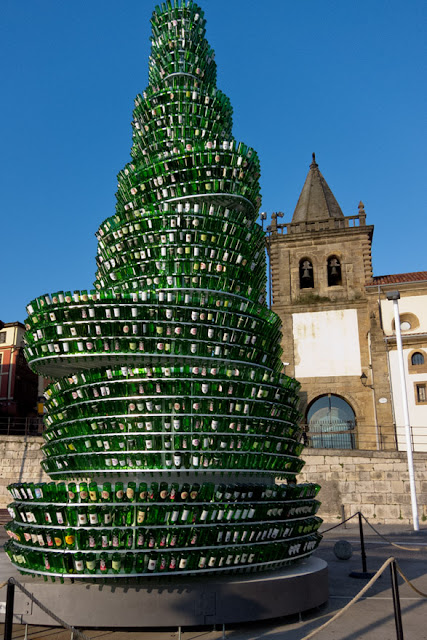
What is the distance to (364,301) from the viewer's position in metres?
35.9

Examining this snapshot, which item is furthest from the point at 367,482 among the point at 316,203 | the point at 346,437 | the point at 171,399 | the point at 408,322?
the point at 316,203

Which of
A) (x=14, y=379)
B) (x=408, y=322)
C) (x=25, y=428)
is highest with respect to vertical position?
(x=408, y=322)

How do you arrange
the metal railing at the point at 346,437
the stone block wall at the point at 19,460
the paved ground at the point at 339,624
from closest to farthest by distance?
the paved ground at the point at 339,624 → the stone block wall at the point at 19,460 → the metal railing at the point at 346,437

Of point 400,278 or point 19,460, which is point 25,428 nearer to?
point 19,460

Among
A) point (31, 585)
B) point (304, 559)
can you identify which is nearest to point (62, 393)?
point (31, 585)

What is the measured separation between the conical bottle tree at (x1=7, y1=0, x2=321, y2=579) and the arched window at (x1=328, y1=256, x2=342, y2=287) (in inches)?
1133

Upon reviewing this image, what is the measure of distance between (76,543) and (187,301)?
3.18 metres

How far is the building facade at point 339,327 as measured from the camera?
106 ft

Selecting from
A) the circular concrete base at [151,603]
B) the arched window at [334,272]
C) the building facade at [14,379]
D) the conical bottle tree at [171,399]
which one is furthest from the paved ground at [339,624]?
the arched window at [334,272]

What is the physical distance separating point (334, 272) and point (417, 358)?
26.6ft

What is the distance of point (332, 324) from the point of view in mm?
36062

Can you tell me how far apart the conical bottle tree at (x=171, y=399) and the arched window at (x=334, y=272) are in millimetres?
28782

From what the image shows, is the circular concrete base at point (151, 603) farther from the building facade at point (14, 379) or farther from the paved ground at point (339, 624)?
the building facade at point (14, 379)

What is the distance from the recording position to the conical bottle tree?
6570 millimetres
